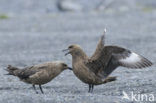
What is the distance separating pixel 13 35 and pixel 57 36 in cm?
151

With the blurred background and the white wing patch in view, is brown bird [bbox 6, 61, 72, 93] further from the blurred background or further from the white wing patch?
the white wing patch

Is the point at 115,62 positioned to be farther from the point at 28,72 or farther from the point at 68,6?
the point at 68,6

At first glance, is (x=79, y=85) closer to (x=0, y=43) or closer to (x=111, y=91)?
(x=111, y=91)

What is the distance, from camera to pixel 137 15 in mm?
24734

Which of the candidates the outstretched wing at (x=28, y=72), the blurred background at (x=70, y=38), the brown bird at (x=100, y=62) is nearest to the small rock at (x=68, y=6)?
the blurred background at (x=70, y=38)

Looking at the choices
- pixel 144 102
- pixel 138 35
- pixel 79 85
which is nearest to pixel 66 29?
pixel 138 35

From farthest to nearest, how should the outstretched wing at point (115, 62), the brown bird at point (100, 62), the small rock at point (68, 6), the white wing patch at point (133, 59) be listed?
the small rock at point (68, 6) → the white wing patch at point (133, 59) → the outstretched wing at point (115, 62) → the brown bird at point (100, 62)

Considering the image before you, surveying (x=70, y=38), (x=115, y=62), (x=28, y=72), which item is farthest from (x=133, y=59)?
(x=70, y=38)

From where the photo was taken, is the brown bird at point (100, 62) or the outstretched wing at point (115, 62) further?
the outstretched wing at point (115, 62)

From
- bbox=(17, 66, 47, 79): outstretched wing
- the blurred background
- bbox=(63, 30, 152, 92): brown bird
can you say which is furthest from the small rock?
bbox=(63, 30, 152, 92): brown bird

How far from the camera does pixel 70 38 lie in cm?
1784

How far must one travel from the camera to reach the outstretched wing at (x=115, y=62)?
8.63 meters

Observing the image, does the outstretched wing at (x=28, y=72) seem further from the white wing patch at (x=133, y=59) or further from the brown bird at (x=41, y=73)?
the white wing patch at (x=133, y=59)

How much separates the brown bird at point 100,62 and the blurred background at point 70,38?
25 cm
